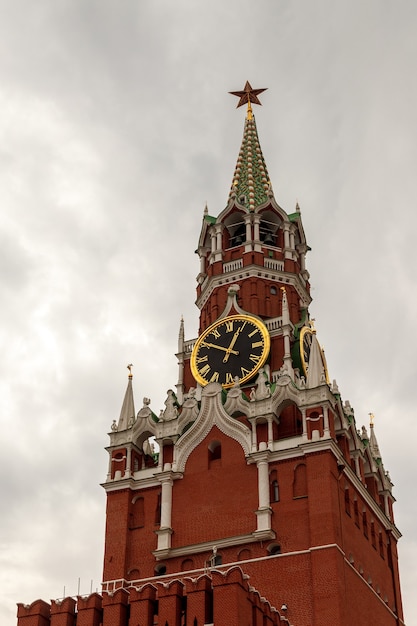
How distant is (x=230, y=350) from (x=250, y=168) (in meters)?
15.3

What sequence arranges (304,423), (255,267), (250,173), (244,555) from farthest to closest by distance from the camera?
(250,173) → (255,267) → (304,423) → (244,555)

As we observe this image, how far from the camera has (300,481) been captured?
4409 centimetres

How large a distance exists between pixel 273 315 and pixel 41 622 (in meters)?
21.7

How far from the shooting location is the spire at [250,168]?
5978 centimetres

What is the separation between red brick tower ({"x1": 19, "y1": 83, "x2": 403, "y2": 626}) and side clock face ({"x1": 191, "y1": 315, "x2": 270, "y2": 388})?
66 mm

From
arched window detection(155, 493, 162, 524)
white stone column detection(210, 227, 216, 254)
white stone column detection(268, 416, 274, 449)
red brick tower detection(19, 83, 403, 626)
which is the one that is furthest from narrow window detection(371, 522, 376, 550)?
white stone column detection(210, 227, 216, 254)

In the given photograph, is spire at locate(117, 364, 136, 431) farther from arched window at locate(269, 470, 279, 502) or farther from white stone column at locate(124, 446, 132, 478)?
arched window at locate(269, 470, 279, 502)

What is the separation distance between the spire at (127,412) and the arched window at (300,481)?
913cm

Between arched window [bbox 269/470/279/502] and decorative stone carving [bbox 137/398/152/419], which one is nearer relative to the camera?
arched window [bbox 269/470/279/502]

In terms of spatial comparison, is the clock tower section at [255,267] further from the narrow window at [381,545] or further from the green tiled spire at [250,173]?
the narrow window at [381,545]

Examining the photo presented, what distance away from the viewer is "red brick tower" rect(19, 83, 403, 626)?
131 ft

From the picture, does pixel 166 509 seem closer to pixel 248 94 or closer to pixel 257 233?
pixel 257 233

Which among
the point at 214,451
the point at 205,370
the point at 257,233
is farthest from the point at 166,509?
the point at 257,233

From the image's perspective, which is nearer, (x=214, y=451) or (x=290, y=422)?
(x=214, y=451)
